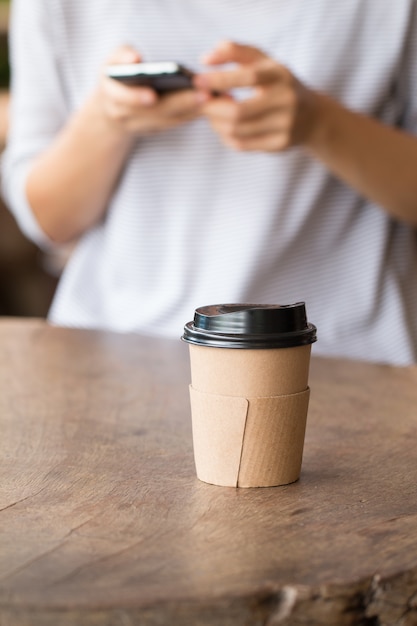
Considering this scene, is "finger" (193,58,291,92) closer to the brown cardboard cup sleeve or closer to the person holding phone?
the person holding phone

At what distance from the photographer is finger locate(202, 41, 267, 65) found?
3.78ft

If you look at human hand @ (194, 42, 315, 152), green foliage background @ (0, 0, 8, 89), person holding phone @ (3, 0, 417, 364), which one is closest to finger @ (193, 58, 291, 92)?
human hand @ (194, 42, 315, 152)

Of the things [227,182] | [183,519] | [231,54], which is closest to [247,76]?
[231,54]

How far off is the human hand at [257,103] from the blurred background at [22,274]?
2957 mm

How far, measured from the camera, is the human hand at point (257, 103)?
1.17 metres

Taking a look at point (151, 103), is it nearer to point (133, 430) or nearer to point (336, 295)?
point (336, 295)

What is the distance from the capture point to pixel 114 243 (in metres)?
1.53

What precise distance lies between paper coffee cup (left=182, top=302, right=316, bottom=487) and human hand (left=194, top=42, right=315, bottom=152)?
57cm

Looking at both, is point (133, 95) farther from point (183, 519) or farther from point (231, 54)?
point (183, 519)

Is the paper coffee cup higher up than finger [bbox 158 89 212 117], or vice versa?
finger [bbox 158 89 212 117]

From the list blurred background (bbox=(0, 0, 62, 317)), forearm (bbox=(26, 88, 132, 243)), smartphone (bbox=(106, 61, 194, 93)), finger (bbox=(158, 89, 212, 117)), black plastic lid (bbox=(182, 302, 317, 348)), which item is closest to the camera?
black plastic lid (bbox=(182, 302, 317, 348))

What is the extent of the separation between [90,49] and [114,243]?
1.06 feet

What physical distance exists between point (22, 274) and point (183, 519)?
3.89m

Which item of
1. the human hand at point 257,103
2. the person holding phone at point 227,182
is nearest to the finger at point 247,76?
the human hand at point 257,103
